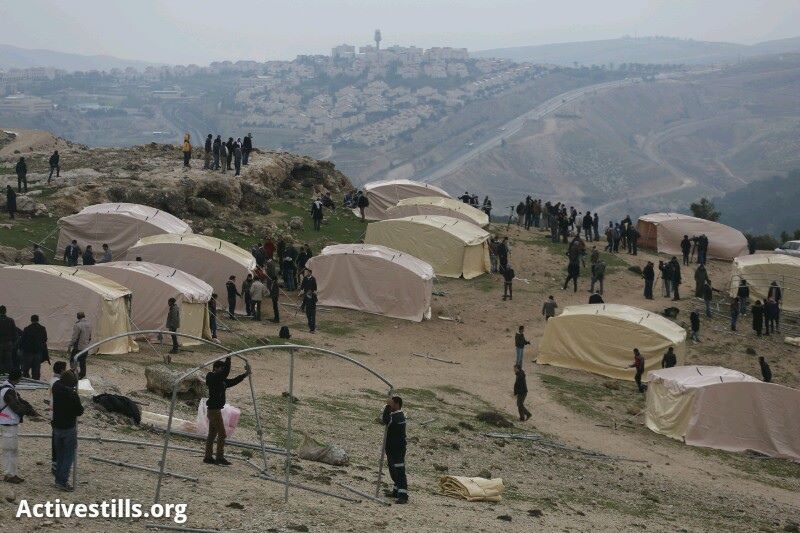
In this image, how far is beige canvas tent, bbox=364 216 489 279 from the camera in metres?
39.6

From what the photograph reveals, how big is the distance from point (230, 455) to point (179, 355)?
29.9 ft

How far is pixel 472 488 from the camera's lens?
664 inches

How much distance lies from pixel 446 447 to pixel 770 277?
76.9 ft

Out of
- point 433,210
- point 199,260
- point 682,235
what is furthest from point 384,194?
point 199,260

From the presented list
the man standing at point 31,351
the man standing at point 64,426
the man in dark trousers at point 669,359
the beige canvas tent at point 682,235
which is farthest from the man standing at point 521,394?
the beige canvas tent at point 682,235

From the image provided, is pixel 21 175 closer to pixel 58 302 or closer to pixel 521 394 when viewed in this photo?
pixel 58 302

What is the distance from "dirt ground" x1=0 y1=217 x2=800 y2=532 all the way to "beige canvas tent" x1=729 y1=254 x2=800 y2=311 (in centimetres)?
331

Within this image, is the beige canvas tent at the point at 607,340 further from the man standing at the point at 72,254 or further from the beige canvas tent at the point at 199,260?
the man standing at the point at 72,254

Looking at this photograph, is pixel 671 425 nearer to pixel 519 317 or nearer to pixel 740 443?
pixel 740 443

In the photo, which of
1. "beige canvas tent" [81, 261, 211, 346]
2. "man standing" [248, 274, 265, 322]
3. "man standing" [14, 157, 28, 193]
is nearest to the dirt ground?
"man standing" [248, 274, 265, 322]

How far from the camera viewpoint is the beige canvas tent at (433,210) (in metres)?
45.8

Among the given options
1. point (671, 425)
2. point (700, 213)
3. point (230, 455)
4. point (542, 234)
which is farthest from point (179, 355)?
point (700, 213)

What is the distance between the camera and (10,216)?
1463 inches

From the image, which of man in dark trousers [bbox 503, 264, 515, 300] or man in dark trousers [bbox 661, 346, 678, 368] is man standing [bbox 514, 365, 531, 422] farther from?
man in dark trousers [bbox 503, 264, 515, 300]
